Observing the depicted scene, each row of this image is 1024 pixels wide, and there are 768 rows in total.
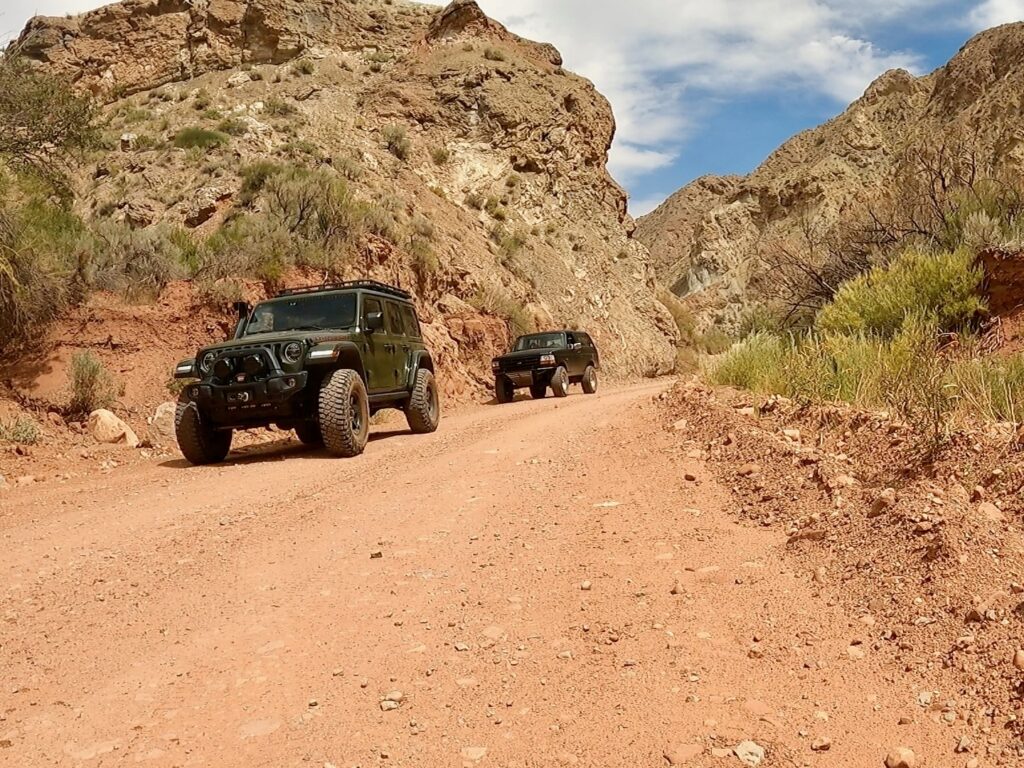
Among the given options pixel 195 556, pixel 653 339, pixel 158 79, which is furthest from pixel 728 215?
pixel 195 556

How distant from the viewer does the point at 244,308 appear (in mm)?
11398

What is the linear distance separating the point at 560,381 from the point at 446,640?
15.0 metres

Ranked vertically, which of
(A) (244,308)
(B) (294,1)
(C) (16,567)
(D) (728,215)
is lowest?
(C) (16,567)

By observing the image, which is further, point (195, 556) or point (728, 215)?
point (728, 215)

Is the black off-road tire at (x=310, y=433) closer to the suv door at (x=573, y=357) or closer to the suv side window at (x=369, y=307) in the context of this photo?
the suv side window at (x=369, y=307)

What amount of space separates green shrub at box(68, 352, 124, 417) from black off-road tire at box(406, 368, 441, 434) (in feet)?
15.7

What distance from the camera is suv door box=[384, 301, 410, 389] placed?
11547 millimetres

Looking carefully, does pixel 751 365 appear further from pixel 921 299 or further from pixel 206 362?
pixel 206 362

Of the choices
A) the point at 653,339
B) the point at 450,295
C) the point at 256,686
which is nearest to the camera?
the point at 256,686

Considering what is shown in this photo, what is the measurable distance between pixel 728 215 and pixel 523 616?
2267 inches

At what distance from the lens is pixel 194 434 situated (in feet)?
31.1

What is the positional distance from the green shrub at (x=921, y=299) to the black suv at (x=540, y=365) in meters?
8.63

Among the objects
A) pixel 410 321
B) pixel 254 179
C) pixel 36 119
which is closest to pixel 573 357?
pixel 410 321

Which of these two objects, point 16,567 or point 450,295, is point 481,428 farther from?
point 450,295
